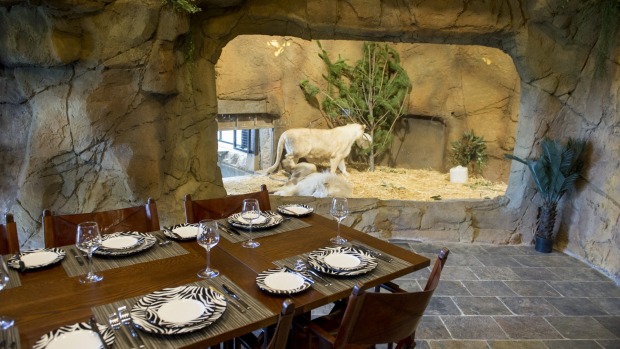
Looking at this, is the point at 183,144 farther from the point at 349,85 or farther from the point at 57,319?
the point at 349,85

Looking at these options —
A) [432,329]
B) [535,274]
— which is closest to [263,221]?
[432,329]

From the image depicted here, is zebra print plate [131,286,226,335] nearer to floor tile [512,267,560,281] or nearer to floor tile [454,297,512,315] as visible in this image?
floor tile [454,297,512,315]

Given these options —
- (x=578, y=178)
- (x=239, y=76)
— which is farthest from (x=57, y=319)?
(x=239, y=76)

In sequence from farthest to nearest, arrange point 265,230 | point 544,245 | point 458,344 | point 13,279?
point 544,245, point 458,344, point 265,230, point 13,279

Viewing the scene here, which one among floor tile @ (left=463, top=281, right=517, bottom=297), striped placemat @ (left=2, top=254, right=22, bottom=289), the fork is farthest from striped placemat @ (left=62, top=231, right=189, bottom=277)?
floor tile @ (left=463, top=281, right=517, bottom=297)

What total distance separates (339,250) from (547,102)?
3.43m

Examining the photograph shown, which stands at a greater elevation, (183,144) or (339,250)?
(183,144)

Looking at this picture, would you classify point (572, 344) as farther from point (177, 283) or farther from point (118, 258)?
Answer: point (118, 258)

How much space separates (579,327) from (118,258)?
2.88 metres

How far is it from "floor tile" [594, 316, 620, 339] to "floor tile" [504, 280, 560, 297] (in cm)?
35

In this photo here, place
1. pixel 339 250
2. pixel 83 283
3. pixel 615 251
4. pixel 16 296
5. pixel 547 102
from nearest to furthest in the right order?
pixel 16 296, pixel 83 283, pixel 339 250, pixel 615 251, pixel 547 102

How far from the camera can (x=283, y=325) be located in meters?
1.21

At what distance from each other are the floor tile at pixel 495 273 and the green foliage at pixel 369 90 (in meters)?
5.33

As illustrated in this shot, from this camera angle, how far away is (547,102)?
4211 millimetres
